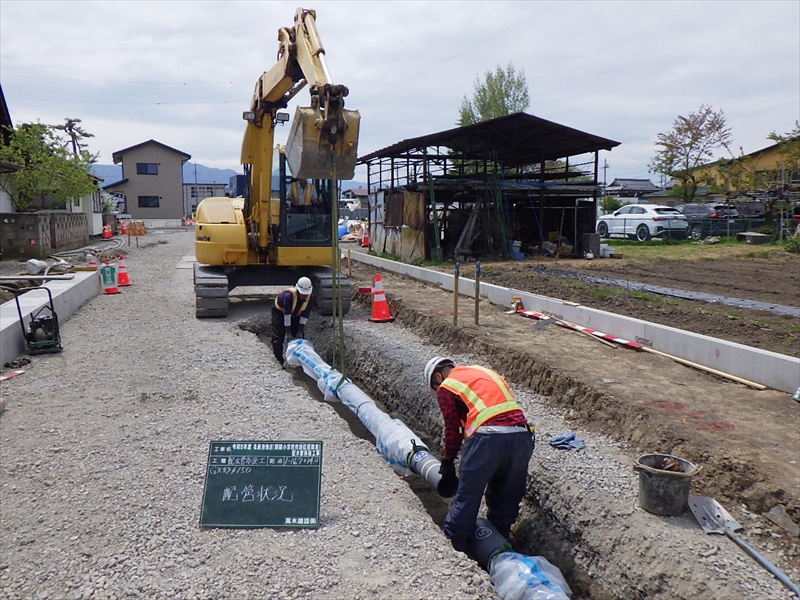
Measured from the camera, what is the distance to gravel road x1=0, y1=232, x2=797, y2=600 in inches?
156

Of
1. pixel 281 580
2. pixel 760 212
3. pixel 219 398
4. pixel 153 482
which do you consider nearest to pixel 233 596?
pixel 281 580

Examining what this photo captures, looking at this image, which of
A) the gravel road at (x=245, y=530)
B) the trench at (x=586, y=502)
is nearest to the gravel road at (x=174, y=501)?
the gravel road at (x=245, y=530)

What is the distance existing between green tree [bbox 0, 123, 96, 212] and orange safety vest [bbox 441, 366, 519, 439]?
22.0 meters

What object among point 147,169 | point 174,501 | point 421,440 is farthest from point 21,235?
point 147,169

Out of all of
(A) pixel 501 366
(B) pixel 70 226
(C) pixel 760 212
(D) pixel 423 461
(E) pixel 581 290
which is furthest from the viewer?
(C) pixel 760 212

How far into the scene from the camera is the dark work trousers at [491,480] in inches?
187

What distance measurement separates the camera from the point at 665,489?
490cm

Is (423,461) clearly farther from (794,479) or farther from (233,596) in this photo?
(794,479)

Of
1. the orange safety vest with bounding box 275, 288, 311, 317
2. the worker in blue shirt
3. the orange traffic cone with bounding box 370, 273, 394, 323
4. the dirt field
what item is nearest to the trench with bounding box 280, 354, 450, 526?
the worker in blue shirt

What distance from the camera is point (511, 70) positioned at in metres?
43.2

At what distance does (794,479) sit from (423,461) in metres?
3.07

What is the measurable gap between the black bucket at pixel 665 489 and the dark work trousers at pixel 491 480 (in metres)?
0.93

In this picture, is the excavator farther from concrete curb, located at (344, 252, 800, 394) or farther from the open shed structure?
the open shed structure

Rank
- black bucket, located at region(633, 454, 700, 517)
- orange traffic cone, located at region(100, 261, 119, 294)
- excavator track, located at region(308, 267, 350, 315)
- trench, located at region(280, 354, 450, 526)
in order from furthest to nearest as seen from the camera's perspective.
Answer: orange traffic cone, located at region(100, 261, 119, 294)
excavator track, located at region(308, 267, 350, 315)
trench, located at region(280, 354, 450, 526)
black bucket, located at region(633, 454, 700, 517)
